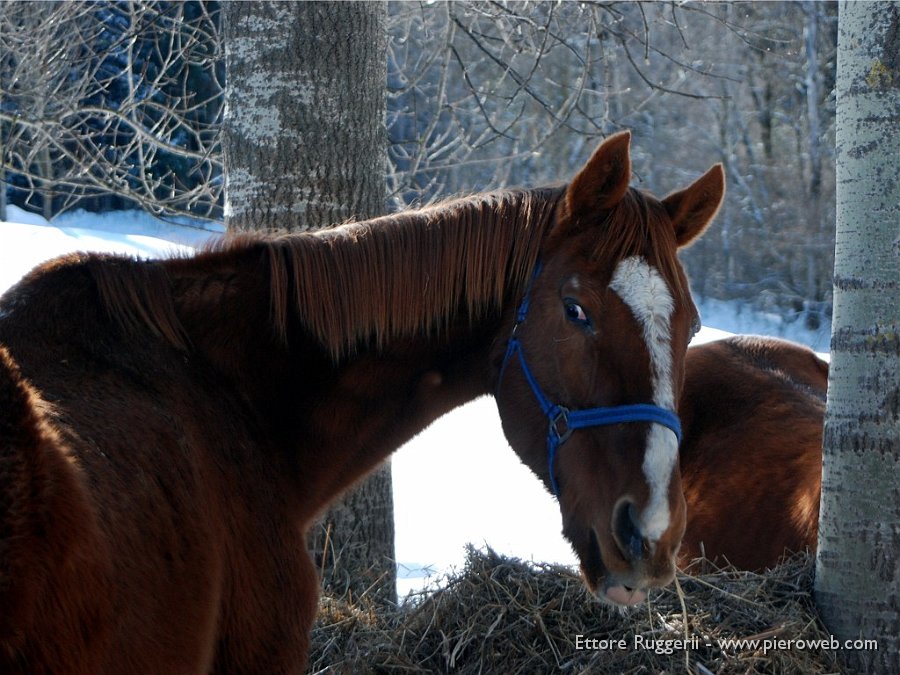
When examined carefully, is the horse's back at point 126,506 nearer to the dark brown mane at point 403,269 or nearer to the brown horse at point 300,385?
the brown horse at point 300,385

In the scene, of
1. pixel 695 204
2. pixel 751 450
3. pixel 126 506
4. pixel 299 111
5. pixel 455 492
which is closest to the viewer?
pixel 126 506

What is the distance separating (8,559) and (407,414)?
1.22m

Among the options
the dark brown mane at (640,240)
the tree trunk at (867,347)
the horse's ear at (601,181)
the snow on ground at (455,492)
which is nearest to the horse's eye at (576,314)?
the dark brown mane at (640,240)

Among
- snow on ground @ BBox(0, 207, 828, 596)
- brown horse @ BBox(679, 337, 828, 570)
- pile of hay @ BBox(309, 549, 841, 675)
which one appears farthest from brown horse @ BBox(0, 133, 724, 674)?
brown horse @ BBox(679, 337, 828, 570)

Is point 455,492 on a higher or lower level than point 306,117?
lower

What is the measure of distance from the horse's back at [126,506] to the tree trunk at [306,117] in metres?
1.52

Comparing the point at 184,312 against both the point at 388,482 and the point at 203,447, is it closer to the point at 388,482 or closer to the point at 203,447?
the point at 203,447

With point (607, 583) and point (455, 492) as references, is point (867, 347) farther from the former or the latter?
point (455, 492)

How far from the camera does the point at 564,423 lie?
7.49ft

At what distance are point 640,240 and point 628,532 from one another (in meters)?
0.73

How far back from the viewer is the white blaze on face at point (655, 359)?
2092 mm

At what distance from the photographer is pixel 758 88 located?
690 inches

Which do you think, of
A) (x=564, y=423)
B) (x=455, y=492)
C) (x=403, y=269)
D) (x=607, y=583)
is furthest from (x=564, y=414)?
(x=455, y=492)

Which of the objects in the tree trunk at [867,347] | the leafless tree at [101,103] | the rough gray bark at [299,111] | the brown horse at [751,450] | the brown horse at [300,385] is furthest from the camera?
the leafless tree at [101,103]
